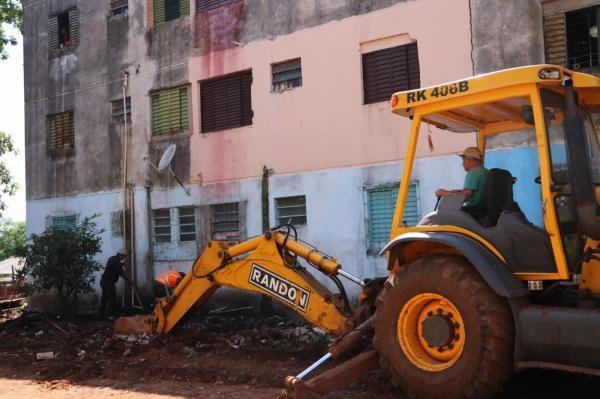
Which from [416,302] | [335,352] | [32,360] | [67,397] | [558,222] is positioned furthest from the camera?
[32,360]

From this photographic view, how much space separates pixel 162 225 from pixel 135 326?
5484 millimetres

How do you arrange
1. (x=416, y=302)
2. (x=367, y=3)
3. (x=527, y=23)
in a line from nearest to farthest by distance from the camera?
Answer: 1. (x=416, y=302)
2. (x=527, y=23)
3. (x=367, y=3)

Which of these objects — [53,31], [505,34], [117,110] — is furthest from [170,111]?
[505,34]

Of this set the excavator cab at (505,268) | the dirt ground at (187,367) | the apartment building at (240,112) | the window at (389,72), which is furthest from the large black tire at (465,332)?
the window at (389,72)

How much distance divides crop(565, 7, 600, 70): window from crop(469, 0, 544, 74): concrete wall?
21.3 inches

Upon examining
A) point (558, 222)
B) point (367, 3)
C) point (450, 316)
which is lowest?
point (450, 316)

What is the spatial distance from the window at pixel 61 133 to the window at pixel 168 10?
12.3ft

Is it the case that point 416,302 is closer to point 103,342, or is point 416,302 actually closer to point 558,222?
point 558,222

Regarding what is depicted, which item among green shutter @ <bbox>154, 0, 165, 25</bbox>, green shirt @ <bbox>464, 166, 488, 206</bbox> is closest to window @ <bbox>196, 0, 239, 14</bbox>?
green shutter @ <bbox>154, 0, 165, 25</bbox>

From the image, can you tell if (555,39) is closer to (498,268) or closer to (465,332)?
(498,268)

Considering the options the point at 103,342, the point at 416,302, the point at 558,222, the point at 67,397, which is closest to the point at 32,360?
the point at 103,342

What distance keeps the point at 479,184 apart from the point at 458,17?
244 inches

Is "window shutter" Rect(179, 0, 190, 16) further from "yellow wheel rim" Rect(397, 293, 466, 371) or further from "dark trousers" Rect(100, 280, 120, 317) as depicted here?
"yellow wheel rim" Rect(397, 293, 466, 371)

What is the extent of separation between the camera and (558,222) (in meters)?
4.61
